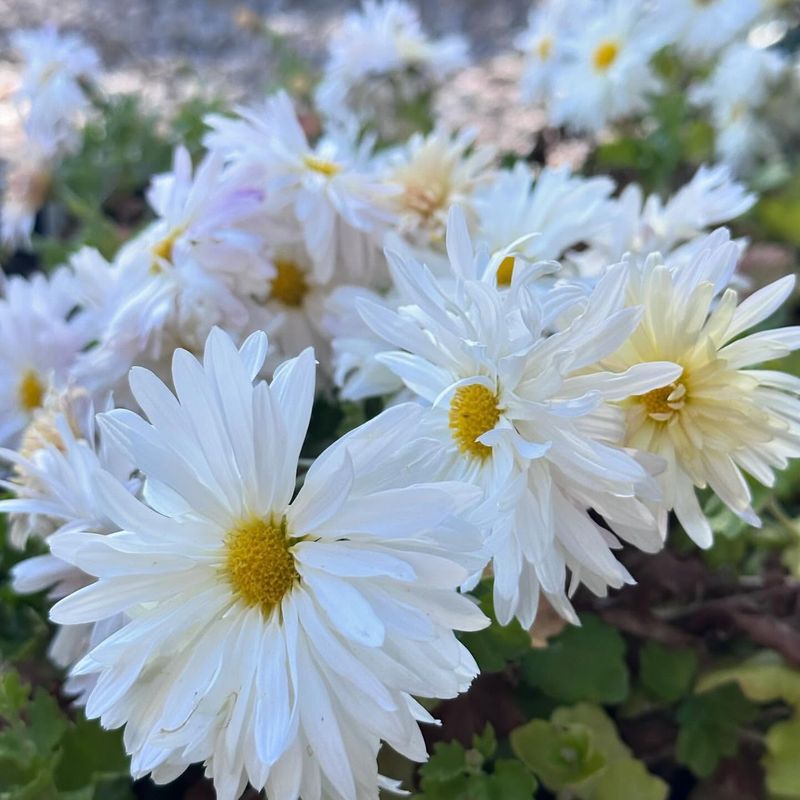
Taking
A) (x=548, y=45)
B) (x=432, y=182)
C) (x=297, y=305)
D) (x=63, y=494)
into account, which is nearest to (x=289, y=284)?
(x=297, y=305)

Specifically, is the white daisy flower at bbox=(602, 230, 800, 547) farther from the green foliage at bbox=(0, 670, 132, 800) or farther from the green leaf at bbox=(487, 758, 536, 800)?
the green foliage at bbox=(0, 670, 132, 800)

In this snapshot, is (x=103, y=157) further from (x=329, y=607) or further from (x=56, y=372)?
(x=329, y=607)

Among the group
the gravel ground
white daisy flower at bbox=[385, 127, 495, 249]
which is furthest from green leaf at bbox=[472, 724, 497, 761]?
the gravel ground

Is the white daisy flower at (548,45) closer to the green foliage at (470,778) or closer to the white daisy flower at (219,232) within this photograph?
the white daisy flower at (219,232)

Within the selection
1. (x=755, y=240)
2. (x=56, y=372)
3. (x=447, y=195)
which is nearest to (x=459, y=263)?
(x=447, y=195)

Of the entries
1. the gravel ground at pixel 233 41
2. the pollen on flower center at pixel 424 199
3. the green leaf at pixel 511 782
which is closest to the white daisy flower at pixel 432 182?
the pollen on flower center at pixel 424 199

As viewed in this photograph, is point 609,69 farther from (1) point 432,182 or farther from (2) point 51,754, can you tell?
(2) point 51,754
